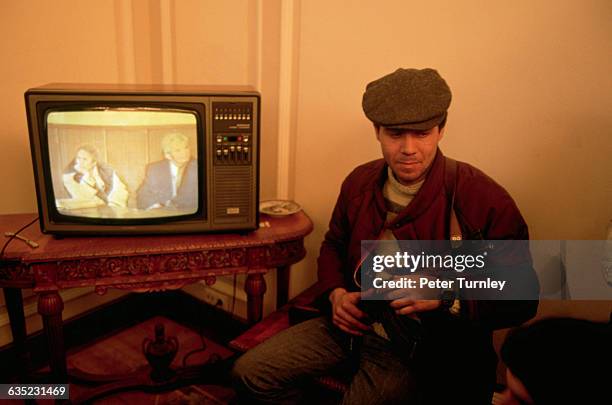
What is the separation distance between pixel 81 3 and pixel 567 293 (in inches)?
86.7

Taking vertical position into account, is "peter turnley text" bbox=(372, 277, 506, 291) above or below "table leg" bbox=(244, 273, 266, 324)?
above

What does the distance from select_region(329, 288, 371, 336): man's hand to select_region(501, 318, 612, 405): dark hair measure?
742 millimetres

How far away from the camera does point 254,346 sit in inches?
63.2

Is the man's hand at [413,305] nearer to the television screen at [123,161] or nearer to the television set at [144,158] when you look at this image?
the television set at [144,158]

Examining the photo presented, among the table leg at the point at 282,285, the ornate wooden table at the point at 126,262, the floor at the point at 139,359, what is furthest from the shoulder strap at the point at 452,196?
the floor at the point at 139,359

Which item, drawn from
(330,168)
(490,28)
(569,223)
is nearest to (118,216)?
(330,168)

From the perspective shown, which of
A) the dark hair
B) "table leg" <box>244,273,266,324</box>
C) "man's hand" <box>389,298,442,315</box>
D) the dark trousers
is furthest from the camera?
"table leg" <box>244,273,266,324</box>

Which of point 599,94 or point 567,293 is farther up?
point 599,94

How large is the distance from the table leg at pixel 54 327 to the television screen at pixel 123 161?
0.28 meters

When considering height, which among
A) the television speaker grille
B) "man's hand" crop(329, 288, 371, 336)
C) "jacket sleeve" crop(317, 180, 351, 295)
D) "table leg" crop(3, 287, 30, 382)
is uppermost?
the television speaker grille

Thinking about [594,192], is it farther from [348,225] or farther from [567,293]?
[348,225]

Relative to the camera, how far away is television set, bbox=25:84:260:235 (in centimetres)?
155

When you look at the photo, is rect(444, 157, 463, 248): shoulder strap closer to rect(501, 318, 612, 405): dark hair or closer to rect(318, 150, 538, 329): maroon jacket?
rect(318, 150, 538, 329): maroon jacket

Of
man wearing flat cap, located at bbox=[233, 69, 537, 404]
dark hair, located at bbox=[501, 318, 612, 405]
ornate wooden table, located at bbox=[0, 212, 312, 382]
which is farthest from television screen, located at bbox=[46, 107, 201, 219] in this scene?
dark hair, located at bbox=[501, 318, 612, 405]
